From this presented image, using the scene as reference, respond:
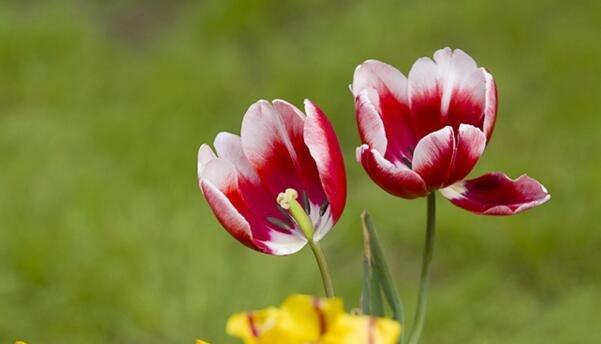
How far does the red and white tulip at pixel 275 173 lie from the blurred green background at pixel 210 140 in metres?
1.46

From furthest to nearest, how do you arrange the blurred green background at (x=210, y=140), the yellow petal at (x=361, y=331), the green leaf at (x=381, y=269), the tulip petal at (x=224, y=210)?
the blurred green background at (x=210, y=140) < the green leaf at (x=381, y=269) < the tulip petal at (x=224, y=210) < the yellow petal at (x=361, y=331)

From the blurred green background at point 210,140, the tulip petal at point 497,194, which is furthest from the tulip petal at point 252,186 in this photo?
the blurred green background at point 210,140

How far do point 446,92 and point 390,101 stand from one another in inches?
1.4

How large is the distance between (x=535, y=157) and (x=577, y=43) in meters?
0.48

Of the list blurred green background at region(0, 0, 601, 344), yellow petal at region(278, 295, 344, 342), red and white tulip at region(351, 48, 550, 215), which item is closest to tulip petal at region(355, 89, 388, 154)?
red and white tulip at region(351, 48, 550, 215)

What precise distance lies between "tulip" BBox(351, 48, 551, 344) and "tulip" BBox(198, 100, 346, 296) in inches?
1.1

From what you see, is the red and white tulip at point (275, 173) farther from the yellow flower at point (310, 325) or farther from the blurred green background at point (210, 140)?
the blurred green background at point (210, 140)

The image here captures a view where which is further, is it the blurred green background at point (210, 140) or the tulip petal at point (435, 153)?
the blurred green background at point (210, 140)

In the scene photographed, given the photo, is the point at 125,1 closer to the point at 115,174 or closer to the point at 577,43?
the point at 115,174

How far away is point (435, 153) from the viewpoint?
66 centimetres

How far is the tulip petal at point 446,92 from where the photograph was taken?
71 cm

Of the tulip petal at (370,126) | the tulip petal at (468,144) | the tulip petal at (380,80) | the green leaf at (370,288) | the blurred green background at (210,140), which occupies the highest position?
the blurred green background at (210,140)

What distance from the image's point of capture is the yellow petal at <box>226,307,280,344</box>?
0.49m

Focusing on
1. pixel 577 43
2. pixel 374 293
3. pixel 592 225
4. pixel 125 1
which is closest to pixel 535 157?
pixel 592 225
